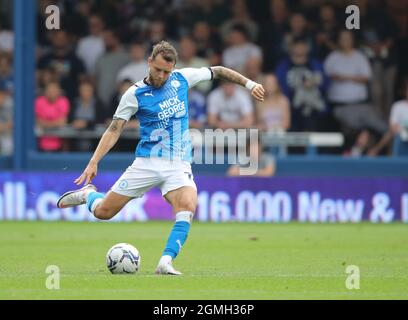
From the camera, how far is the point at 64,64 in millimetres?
20406

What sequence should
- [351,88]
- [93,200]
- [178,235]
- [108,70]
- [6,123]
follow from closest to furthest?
1. [178,235]
2. [93,200]
3. [351,88]
4. [6,123]
5. [108,70]

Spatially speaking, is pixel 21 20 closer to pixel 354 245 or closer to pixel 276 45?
pixel 276 45

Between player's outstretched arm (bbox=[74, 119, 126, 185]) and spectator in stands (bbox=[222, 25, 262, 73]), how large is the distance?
9.78 meters

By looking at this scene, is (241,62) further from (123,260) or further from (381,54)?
(123,260)

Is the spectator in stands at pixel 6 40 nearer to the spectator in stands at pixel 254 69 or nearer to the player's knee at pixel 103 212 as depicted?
the spectator in stands at pixel 254 69

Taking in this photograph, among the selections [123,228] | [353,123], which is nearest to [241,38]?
[353,123]

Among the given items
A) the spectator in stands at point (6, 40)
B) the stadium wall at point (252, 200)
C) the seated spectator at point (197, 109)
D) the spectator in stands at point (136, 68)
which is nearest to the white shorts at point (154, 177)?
the stadium wall at point (252, 200)

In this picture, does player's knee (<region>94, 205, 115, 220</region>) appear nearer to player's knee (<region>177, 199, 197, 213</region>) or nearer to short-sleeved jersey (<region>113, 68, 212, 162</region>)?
short-sleeved jersey (<region>113, 68, 212, 162</region>)

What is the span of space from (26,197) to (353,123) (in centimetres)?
616

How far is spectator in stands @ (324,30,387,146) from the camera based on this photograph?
1981cm

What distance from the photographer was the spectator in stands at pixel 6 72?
814 inches

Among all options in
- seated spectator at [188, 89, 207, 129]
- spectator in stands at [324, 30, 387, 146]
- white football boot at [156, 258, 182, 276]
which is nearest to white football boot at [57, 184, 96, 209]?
white football boot at [156, 258, 182, 276]

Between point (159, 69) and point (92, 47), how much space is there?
10636 mm

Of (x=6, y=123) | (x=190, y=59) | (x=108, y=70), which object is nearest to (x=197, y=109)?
(x=190, y=59)
